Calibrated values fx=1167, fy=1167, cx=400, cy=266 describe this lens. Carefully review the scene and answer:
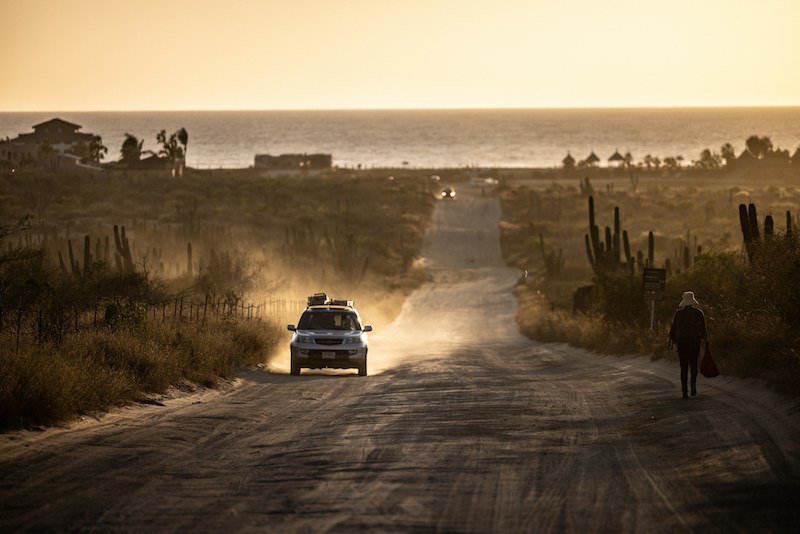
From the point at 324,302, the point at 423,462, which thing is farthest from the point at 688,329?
the point at 324,302

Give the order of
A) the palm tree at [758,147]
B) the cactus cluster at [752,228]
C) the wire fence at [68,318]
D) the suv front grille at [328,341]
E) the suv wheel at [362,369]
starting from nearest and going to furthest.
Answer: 1. the wire fence at [68,318]
2. the cactus cluster at [752,228]
3. the suv front grille at [328,341]
4. the suv wheel at [362,369]
5. the palm tree at [758,147]

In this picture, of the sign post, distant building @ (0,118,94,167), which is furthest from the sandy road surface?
distant building @ (0,118,94,167)

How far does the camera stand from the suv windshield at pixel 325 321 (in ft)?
95.9

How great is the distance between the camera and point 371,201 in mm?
104375

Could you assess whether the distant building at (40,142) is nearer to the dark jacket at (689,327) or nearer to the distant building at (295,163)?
the distant building at (295,163)

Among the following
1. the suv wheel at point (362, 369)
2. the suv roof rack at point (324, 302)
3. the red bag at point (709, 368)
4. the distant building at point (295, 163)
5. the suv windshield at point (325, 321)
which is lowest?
the suv wheel at point (362, 369)

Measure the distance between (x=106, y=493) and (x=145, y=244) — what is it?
185 ft

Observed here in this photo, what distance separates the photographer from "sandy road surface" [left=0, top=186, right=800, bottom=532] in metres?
12.0

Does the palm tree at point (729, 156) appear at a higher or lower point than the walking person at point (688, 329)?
higher

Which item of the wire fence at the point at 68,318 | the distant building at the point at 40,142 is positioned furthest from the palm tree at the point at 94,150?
the wire fence at the point at 68,318

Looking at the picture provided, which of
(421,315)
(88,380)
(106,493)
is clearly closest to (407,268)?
(421,315)

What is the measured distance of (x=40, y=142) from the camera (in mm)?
124625

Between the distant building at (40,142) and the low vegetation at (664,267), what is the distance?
157 ft

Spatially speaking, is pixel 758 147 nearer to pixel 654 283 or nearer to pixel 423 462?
pixel 654 283
